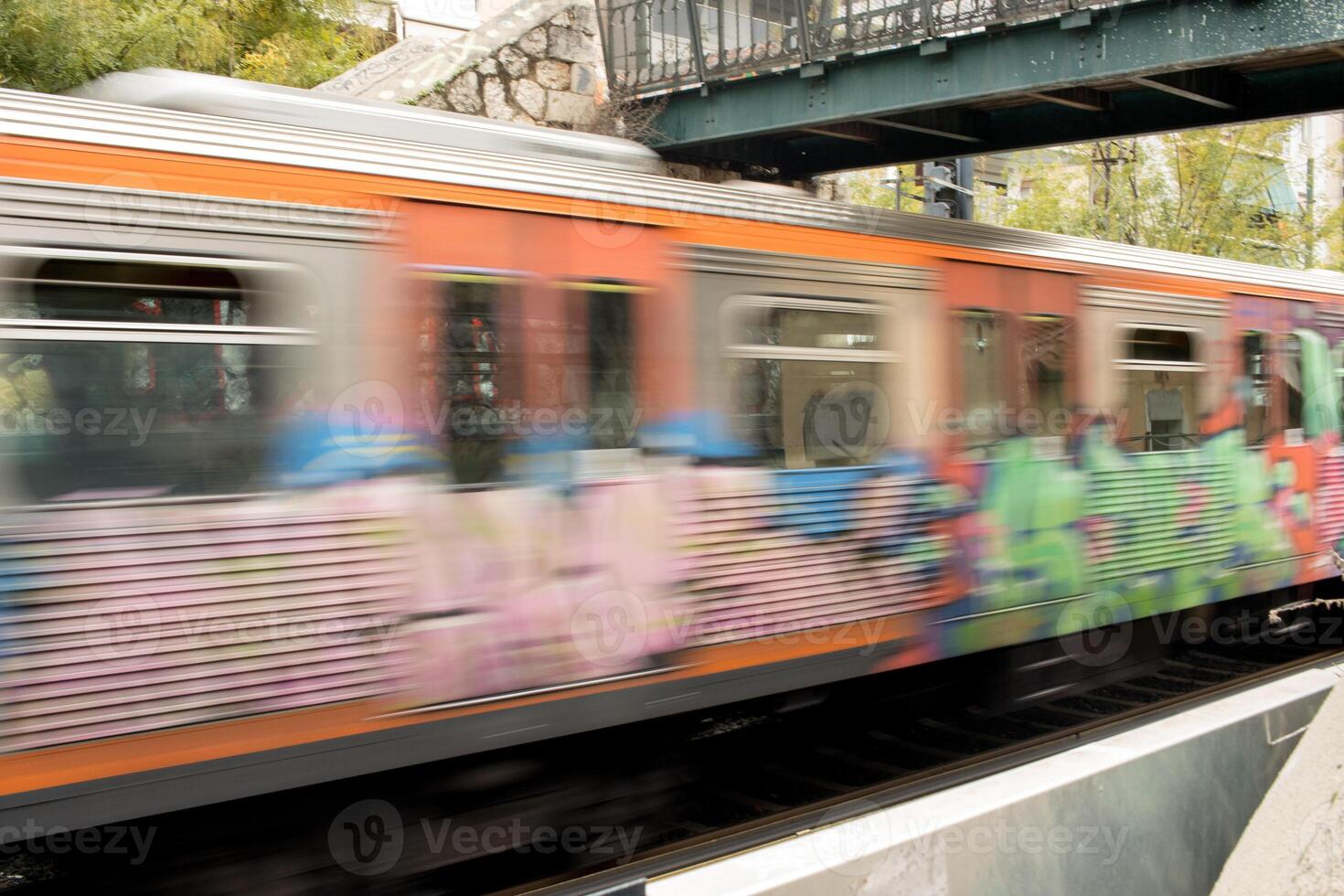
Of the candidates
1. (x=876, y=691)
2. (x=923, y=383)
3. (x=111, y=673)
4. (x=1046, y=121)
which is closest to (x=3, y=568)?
(x=111, y=673)

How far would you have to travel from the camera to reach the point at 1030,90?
10945 mm

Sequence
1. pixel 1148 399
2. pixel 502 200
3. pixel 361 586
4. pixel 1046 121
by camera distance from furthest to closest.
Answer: pixel 1046 121 < pixel 1148 399 < pixel 502 200 < pixel 361 586

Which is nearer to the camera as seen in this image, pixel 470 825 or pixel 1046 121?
pixel 470 825

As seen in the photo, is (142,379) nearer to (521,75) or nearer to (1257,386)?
Answer: (1257,386)

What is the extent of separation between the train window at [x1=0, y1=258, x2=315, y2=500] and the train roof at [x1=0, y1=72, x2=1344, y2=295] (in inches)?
20.3

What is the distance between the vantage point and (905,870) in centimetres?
332

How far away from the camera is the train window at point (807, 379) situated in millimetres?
5691

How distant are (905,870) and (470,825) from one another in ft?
7.87

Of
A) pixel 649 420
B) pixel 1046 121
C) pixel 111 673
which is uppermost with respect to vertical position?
pixel 1046 121

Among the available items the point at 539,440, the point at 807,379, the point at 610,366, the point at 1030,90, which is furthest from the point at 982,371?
the point at 1030,90

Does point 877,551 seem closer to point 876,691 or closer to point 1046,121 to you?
point 876,691

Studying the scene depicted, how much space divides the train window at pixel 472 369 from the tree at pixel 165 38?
27.7ft

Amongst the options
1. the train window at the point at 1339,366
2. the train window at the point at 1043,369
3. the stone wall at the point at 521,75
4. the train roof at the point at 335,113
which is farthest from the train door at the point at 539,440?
the stone wall at the point at 521,75

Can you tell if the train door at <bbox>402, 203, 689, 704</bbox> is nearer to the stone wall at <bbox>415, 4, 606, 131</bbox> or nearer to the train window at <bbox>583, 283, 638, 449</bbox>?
the train window at <bbox>583, 283, 638, 449</bbox>
